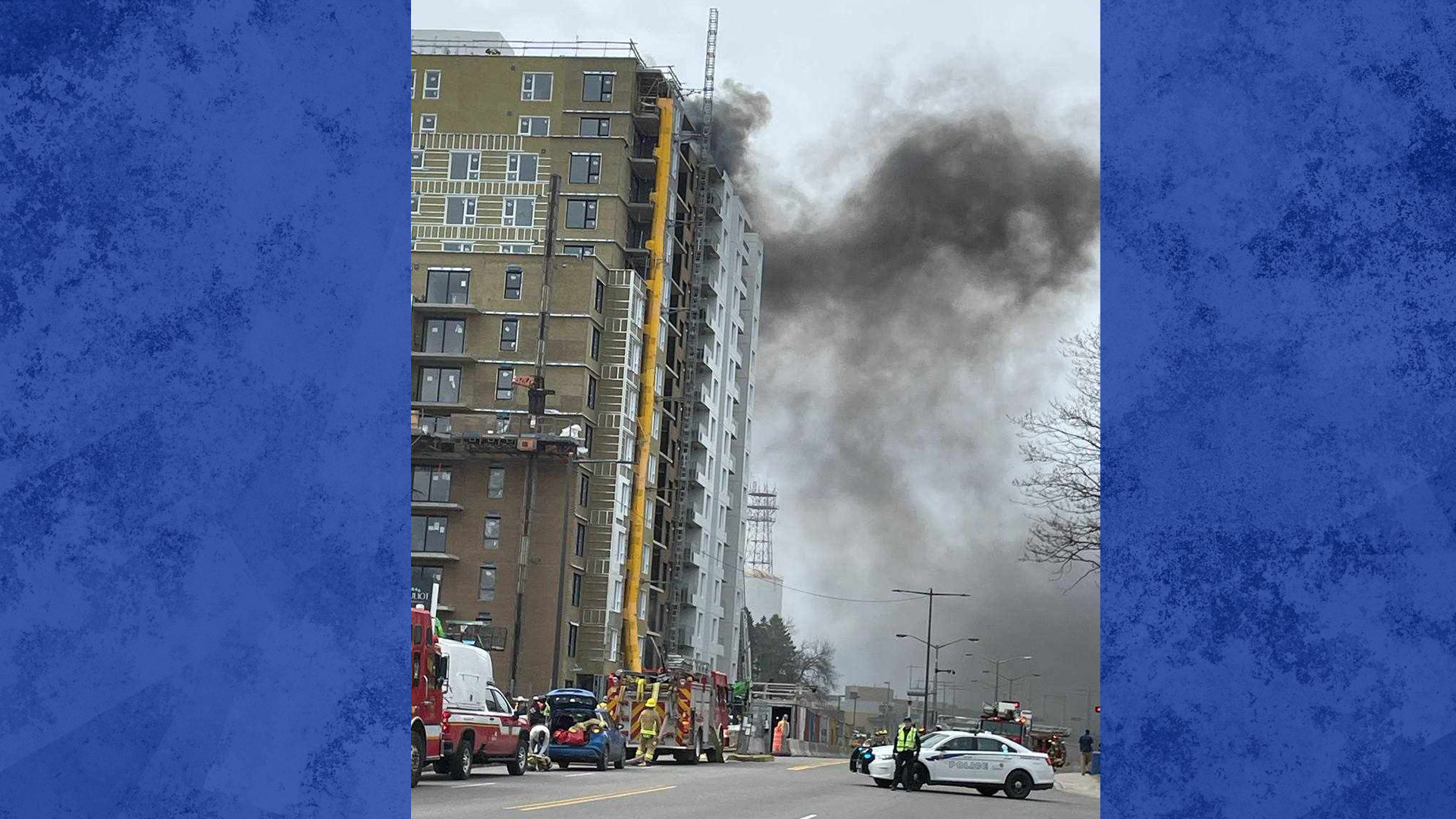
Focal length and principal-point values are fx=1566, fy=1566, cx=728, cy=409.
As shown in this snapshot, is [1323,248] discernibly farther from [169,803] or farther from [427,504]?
[427,504]

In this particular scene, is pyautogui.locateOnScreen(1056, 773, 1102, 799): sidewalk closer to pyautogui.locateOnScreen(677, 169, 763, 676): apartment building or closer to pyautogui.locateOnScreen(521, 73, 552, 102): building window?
pyautogui.locateOnScreen(677, 169, 763, 676): apartment building

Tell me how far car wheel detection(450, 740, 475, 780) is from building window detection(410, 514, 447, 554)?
43611 mm

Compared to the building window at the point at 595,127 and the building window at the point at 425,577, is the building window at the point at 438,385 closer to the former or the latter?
the building window at the point at 425,577

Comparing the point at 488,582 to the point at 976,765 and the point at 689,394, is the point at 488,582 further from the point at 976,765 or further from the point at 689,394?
the point at 976,765

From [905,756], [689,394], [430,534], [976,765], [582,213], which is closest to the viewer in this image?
[905,756]

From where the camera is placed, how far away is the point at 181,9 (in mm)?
7941

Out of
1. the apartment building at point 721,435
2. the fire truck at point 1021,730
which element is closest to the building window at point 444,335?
the apartment building at point 721,435

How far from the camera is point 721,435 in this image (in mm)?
100062

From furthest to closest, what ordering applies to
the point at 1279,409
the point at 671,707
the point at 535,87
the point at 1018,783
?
1. the point at 535,87
2. the point at 671,707
3. the point at 1018,783
4. the point at 1279,409

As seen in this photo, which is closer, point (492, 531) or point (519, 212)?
point (492, 531)

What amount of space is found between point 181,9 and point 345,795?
4.01 meters

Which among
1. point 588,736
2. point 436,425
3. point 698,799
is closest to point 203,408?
point 698,799

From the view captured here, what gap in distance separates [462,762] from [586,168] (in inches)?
2210

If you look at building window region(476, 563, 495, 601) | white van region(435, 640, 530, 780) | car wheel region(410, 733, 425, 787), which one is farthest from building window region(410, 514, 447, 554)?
car wheel region(410, 733, 425, 787)
